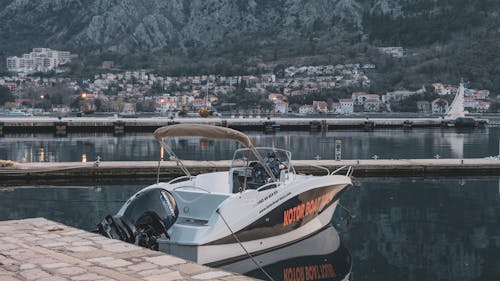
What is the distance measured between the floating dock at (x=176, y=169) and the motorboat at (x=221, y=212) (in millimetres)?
9506

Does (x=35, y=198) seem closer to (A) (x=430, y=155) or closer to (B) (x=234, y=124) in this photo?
(A) (x=430, y=155)

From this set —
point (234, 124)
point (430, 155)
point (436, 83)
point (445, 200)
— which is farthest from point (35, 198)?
point (436, 83)

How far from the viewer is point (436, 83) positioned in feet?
577

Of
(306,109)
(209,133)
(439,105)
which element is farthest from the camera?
(306,109)

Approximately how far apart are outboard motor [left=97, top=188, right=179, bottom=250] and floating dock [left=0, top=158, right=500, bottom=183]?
12746 mm

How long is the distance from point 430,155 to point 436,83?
137 m

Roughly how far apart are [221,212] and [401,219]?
26.7 ft

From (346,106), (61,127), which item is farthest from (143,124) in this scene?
(346,106)

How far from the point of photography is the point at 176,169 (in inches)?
1101

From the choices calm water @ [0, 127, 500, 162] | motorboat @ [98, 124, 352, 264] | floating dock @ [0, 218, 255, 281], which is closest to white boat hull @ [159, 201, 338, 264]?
motorboat @ [98, 124, 352, 264]

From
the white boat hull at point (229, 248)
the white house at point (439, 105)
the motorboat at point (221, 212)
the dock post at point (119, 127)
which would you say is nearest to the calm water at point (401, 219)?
the white boat hull at point (229, 248)

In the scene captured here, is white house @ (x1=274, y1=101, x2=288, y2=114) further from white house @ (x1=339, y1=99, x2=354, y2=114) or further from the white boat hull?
the white boat hull

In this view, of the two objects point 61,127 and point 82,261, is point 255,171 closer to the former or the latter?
point 82,261

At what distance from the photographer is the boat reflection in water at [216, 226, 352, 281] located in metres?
14.1
